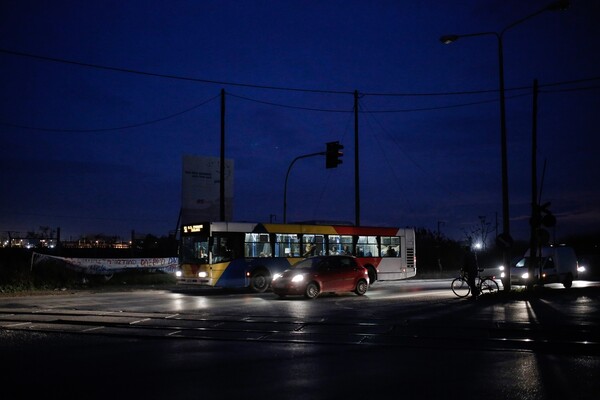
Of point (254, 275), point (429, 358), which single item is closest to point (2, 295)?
point (254, 275)

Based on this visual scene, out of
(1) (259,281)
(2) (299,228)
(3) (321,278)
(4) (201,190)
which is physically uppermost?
(4) (201,190)

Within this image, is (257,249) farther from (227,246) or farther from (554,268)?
(554,268)

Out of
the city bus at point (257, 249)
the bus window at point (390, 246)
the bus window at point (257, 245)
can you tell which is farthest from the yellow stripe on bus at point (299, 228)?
the bus window at point (390, 246)

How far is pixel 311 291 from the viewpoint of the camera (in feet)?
69.1

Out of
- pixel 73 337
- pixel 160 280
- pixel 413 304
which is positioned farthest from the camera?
pixel 160 280

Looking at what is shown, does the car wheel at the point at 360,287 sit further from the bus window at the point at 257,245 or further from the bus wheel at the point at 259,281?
the bus window at the point at 257,245

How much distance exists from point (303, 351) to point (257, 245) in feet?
49.6

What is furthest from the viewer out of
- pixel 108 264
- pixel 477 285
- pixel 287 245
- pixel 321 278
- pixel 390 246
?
pixel 108 264

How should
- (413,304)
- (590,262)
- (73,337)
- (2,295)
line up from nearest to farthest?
(73,337) → (413,304) → (2,295) → (590,262)

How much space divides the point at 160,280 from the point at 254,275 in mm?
8576

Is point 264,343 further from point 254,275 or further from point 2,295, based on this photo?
point 2,295

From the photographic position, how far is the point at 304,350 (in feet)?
32.9

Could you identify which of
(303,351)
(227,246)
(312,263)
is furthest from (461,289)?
(303,351)

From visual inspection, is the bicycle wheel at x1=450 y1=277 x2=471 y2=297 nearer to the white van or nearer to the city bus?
the white van
